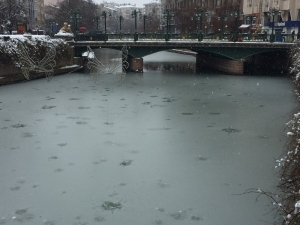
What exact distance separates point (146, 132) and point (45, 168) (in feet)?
15.4

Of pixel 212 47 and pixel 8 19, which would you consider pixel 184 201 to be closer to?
pixel 212 47

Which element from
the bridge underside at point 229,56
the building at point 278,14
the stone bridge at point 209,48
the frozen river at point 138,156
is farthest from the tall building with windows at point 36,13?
the frozen river at point 138,156

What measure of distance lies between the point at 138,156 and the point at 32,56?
20.3 metres

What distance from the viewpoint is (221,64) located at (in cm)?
3578

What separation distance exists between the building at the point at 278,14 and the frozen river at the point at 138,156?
68.7 feet

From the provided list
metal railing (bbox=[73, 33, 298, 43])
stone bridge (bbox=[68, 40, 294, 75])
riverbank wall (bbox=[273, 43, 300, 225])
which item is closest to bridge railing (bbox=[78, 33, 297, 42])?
metal railing (bbox=[73, 33, 298, 43])

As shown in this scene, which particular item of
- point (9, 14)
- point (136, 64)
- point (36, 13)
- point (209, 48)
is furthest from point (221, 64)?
point (36, 13)

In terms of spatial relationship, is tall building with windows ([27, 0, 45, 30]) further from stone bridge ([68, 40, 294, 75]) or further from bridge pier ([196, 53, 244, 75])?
stone bridge ([68, 40, 294, 75])

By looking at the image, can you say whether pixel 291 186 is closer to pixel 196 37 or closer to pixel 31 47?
pixel 31 47

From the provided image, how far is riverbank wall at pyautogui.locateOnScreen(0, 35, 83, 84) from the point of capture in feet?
87.2

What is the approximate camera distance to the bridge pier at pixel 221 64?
32312mm

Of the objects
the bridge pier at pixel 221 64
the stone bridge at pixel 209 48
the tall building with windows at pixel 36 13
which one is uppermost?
the tall building with windows at pixel 36 13

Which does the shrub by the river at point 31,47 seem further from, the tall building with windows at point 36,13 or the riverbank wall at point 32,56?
the tall building with windows at point 36,13

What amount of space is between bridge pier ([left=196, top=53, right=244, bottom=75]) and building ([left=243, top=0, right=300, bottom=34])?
574 centimetres
